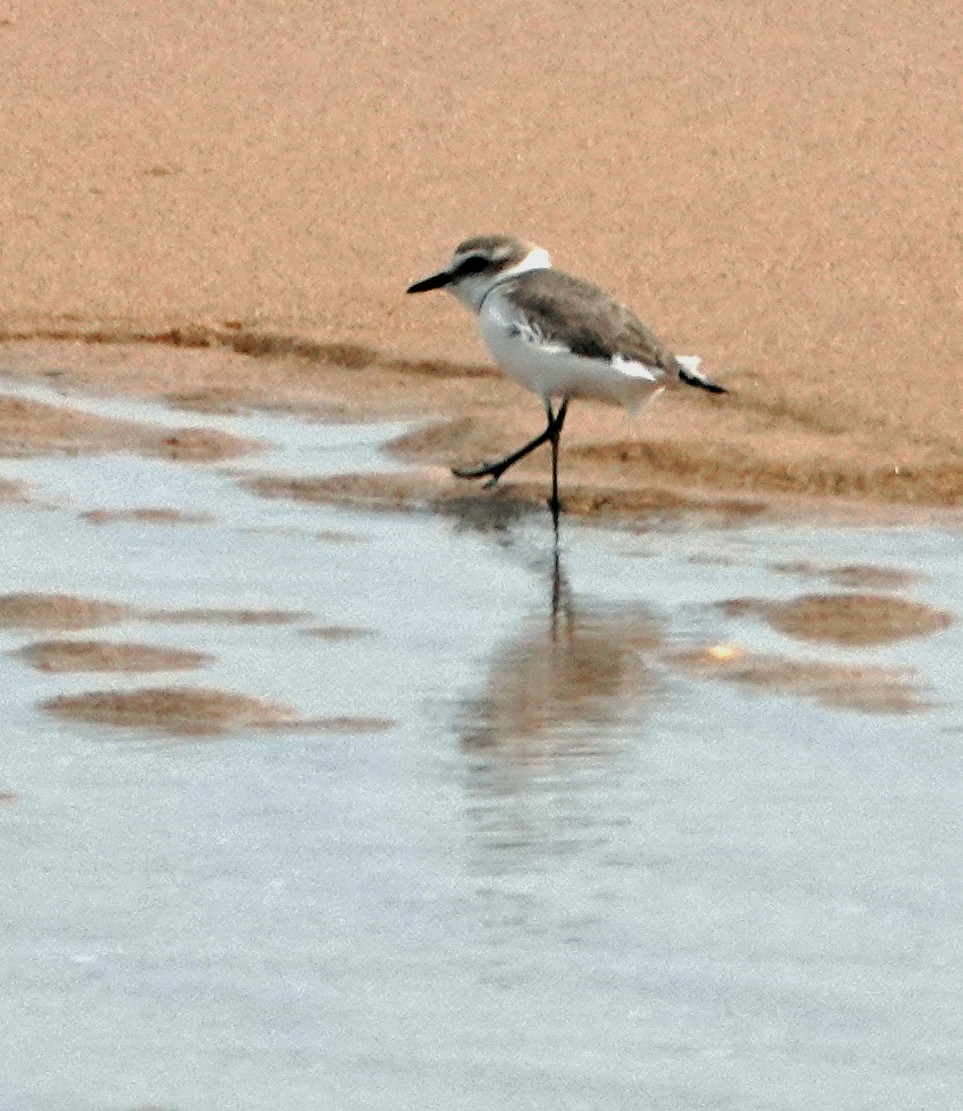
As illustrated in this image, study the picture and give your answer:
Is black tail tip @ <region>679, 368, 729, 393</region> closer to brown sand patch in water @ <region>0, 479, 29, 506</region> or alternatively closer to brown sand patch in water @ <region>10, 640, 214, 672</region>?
brown sand patch in water @ <region>0, 479, 29, 506</region>

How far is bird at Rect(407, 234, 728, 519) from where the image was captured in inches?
380

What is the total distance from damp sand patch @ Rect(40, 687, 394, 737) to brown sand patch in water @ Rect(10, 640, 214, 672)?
27 centimetres

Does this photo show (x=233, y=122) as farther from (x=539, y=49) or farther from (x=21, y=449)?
(x=21, y=449)

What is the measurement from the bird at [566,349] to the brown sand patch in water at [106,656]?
2026 millimetres

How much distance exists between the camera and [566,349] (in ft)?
31.7

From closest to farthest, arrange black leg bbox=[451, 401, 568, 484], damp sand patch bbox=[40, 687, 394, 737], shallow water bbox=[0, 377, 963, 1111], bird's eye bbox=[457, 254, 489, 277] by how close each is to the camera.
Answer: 1. shallow water bbox=[0, 377, 963, 1111]
2. damp sand patch bbox=[40, 687, 394, 737]
3. black leg bbox=[451, 401, 568, 484]
4. bird's eye bbox=[457, 254, 489, 277]

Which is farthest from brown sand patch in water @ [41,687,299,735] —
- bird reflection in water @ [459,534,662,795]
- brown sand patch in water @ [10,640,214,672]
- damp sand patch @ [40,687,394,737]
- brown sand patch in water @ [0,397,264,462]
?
brown sand patch in water @ [0,397,264,462]

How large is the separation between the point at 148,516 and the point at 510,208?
13.5 feet

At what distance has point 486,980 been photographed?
18.4 feet

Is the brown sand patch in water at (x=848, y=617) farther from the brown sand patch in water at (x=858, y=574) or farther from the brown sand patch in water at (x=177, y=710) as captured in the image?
the brown sand patch in water at (x=177, y=710)

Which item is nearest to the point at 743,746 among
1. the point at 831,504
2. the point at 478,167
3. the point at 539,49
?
the point at 831,504

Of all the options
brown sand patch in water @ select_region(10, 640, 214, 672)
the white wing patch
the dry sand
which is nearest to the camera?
brown sand patch in water @ select_region(10, 640, 214, 672)

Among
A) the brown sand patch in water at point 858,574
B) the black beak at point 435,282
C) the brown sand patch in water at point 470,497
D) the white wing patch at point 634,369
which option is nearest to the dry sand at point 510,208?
the brown sand patch in water at point 470,497

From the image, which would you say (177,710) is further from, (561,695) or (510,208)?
(510,208)
